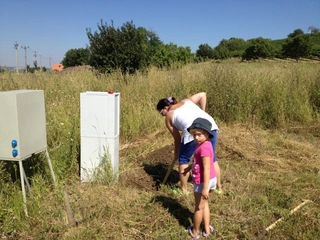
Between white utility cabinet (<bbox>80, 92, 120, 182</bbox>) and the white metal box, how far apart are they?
2.40 ft

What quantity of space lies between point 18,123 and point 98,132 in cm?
111

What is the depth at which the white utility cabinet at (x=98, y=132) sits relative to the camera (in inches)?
137

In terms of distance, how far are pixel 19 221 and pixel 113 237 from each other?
982 mm

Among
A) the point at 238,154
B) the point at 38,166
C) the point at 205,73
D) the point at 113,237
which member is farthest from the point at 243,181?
the point at 205,73

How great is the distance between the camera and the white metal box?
2.56 m

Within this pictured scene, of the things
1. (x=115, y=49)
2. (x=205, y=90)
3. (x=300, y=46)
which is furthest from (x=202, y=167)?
(x=300, y=46)

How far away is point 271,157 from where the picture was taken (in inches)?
183

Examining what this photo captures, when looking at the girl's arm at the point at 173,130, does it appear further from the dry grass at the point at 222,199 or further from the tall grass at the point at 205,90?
the tall grass at the point at 205,90

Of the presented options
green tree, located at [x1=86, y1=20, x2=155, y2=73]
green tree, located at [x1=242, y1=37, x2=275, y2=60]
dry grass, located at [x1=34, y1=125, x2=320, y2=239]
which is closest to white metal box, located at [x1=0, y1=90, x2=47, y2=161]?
dry grass, located at [x1=34, y1=125, x2=320, y2=239]

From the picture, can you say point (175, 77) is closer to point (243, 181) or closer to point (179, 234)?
point (243, 181)

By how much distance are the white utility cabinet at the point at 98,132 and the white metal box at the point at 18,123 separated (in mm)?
733

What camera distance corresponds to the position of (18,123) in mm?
2598

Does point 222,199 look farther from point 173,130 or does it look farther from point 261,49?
point 261,49

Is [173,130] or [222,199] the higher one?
[173,130]
